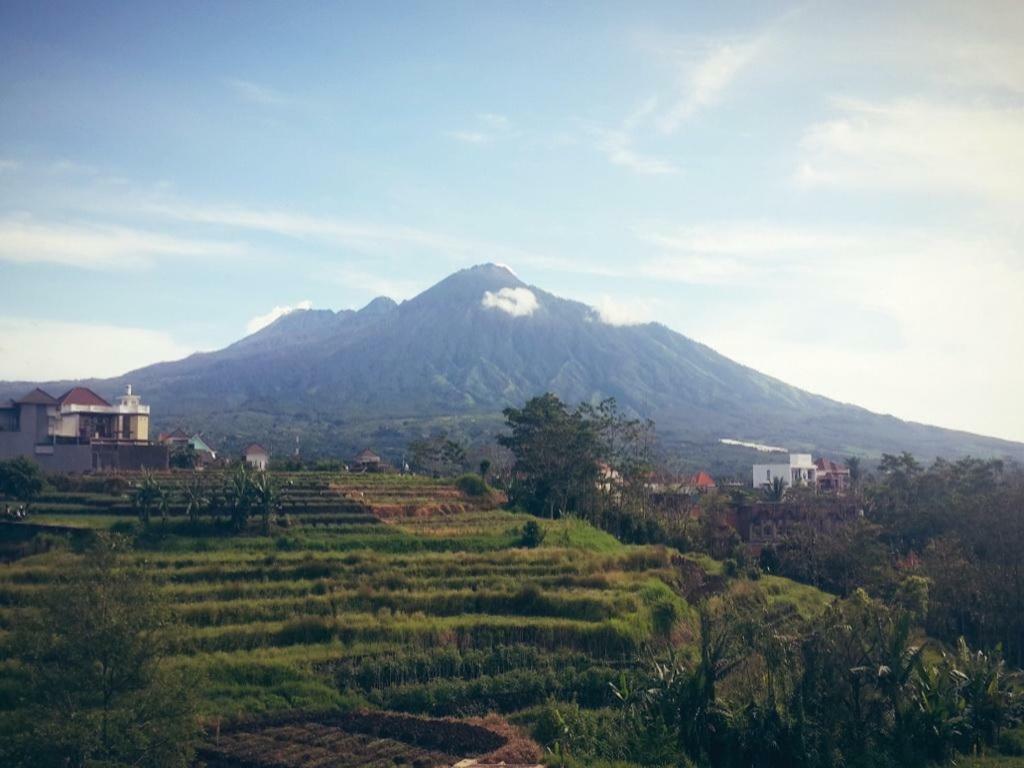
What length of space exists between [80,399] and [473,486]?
17490 mm

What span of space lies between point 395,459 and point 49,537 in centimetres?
5034

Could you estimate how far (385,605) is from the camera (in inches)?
953

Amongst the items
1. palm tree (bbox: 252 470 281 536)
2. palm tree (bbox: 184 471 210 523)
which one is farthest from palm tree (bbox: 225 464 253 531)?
palm tree (bbox: 184 471 210 523)

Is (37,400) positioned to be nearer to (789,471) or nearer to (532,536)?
(532,536)

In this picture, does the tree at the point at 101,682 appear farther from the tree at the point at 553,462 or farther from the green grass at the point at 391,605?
the tree at the point at 553,462

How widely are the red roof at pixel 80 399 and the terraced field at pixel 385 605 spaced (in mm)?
9506

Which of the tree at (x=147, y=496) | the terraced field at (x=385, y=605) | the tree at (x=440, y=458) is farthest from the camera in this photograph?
the tree at (x=440, y=458)

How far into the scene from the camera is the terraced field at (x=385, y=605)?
67.5 feet

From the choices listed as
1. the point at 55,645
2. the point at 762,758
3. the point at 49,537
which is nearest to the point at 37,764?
the point at 55,645

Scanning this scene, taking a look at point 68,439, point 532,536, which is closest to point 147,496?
point 532,536

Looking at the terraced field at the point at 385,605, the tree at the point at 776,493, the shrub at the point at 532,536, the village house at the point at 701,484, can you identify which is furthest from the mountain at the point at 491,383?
the terraced field at the point at 385,605

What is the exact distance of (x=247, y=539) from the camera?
1123 inches

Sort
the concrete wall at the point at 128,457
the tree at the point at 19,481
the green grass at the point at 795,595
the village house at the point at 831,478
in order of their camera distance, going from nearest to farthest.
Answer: the green grass at the point at 795,595 → the tree at the point at 19,481 → the concrete wall at the point at 128,457 → the village house at the point at 831,478

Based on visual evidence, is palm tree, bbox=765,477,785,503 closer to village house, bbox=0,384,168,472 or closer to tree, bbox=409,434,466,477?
tree, bbox=409,434,466,477
